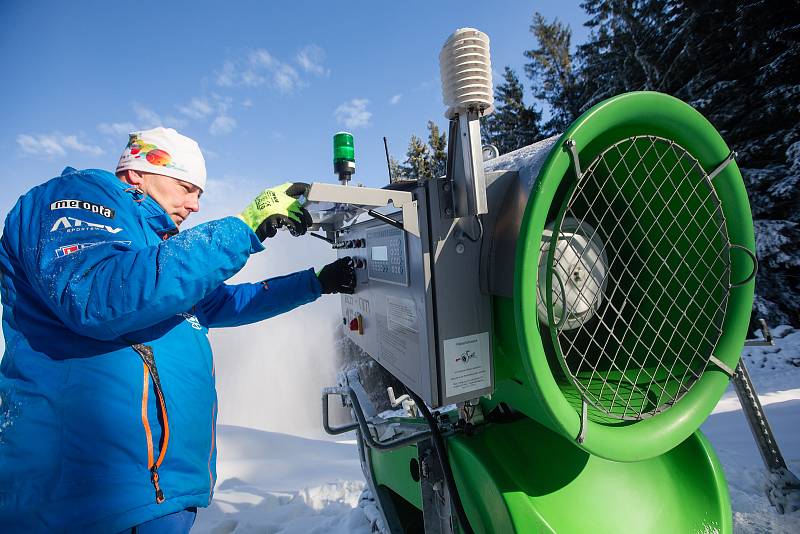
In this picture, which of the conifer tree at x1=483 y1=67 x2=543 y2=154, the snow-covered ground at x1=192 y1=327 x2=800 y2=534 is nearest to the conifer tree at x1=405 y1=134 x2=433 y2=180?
the conifer tree at x1=483 y1=67 x2=543 y2=154

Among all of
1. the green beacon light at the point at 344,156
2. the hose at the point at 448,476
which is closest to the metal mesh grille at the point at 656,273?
the hose at the point at 448,476

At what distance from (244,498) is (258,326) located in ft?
53.7

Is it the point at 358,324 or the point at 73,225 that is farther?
the point at 358,324

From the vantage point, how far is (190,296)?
3.57ft

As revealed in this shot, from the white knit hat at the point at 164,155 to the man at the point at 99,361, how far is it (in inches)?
9.8

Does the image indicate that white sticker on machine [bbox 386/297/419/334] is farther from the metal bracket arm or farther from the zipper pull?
the zipper pull

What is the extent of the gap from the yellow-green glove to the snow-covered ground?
2.19 m

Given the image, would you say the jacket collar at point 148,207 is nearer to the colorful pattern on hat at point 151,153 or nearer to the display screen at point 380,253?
the colorful pattern on hat at point 151,153

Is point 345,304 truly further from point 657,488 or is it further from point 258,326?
point 258,326

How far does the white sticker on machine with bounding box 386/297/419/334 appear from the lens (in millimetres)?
1244

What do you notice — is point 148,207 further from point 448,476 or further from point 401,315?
point 448,476

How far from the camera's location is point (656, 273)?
119 centimetres

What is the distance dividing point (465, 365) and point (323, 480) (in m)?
3.06

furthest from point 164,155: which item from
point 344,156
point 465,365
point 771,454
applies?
point 771,454
